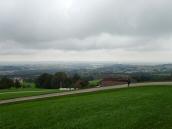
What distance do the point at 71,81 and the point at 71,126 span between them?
199 ft

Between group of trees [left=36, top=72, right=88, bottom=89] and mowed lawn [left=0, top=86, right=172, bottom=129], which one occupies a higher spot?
mowed lawn [left=0, top=86, right=172, bottom=129]

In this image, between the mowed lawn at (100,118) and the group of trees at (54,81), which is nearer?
the mowed lawn at (100,118)

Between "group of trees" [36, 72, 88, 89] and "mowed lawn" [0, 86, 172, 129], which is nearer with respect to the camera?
"mowed lawn" [0, 86, 172, 129]

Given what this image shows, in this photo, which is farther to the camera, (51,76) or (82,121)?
(51,76)

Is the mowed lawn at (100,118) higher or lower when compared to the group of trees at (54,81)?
higher

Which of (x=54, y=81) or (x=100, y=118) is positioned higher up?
(x=100, y=118)

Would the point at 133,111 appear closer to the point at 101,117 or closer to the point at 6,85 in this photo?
the point at 101,117

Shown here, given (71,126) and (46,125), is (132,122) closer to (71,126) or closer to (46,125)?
(71,126)

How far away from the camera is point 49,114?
1470 centimetres

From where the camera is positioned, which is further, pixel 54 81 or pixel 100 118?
pixel 54 81

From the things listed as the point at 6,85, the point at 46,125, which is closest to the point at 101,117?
the point at 46,125

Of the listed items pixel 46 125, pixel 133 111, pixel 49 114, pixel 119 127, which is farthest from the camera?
pixel 49 114

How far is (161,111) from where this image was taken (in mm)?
12852

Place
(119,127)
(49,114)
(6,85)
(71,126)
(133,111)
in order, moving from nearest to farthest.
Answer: (119,127) < (71,126) < (133,111) < (49,114) < (6,85)
